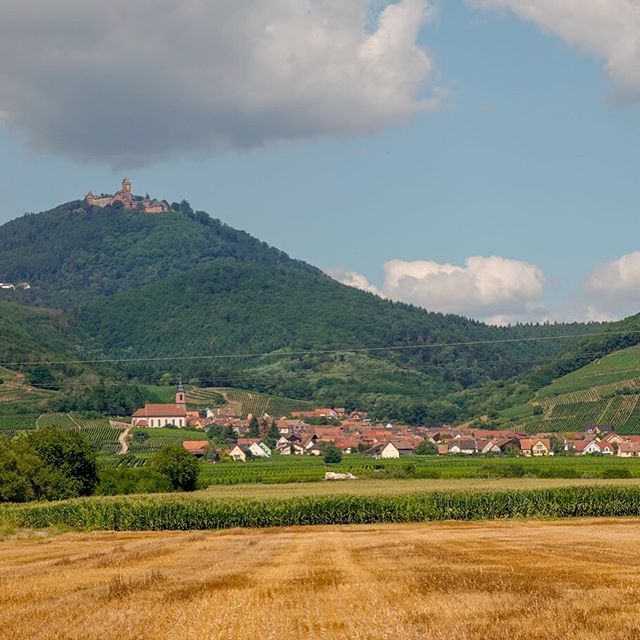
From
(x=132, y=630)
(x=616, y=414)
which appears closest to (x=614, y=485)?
(x=132, y=630)

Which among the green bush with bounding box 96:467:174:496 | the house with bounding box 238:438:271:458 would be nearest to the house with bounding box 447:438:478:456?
the house with bounding box 238:438:271:458

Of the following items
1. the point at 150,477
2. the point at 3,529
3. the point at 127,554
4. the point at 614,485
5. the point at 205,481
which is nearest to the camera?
the point at 127,554

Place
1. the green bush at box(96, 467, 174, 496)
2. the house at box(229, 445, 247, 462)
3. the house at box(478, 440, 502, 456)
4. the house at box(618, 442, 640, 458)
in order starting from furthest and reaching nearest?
the house at box(478, 440, 502, 456) < the house at box(229, 445, 247, 462) < the house at box(618, 442, 640, 458) < the green bush at box(96, 467, 174, 496)

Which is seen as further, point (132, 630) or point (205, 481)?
point (205, 481)

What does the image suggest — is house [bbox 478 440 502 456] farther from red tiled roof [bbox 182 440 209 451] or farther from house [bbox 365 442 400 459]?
red tiled roof [bbox 182 440 209 451]

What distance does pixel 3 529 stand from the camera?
6091cm

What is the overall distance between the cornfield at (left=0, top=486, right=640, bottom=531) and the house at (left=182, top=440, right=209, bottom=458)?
86.6m

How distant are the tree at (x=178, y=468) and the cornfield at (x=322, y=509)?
25.0 m

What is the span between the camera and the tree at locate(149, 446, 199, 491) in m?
101

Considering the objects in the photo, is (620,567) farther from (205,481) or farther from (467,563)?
(205,481)

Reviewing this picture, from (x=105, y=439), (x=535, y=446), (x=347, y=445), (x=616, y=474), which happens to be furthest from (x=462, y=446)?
(x=616, y=474)

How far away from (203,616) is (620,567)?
1328 centimetres

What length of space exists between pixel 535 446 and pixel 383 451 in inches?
960

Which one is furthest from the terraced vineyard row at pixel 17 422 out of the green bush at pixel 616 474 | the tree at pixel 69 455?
the green bush at pixel 616 474
